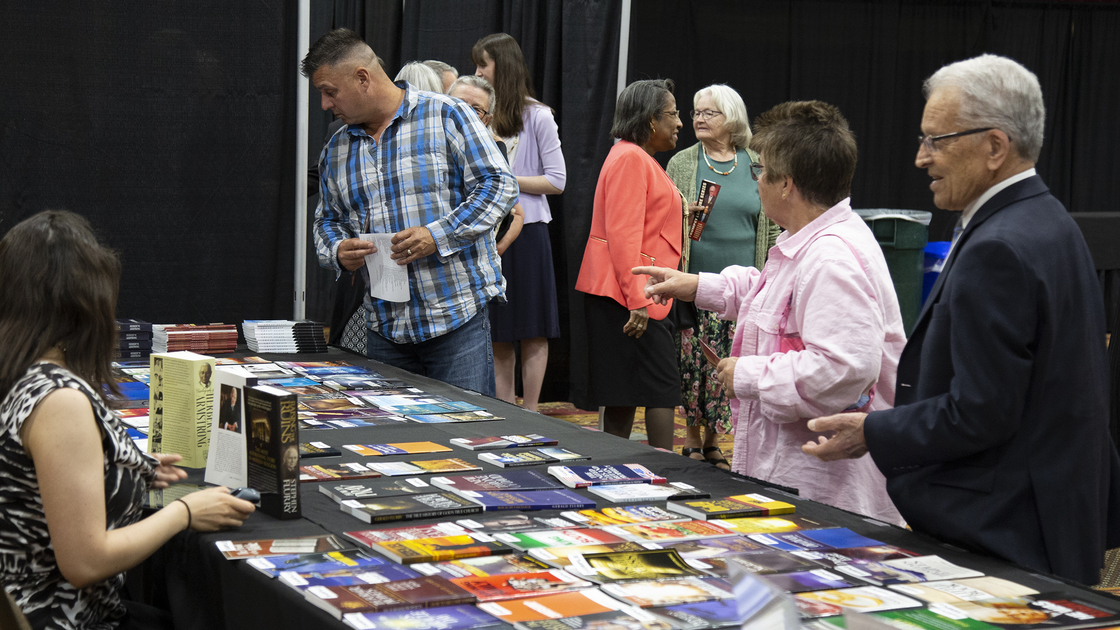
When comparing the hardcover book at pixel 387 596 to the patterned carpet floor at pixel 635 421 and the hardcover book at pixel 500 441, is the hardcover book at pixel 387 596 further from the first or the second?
the patterned carpet floor at pixel 635 421

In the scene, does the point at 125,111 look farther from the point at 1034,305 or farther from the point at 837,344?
the point at 1034,305

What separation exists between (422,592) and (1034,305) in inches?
39.1

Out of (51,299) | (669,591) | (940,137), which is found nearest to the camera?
(669,591)

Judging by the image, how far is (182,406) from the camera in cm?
207

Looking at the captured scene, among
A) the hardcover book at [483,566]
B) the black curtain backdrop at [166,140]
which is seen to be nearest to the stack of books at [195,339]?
the black curtain backdrop at [166,140]

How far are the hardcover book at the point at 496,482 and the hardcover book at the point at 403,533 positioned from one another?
0.21 meters

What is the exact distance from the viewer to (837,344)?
1994mm

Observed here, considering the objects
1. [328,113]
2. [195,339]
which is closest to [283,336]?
[195,339]

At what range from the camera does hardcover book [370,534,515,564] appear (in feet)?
5.02

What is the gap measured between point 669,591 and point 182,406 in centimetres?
111

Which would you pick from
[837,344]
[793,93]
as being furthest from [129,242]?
[793,93]

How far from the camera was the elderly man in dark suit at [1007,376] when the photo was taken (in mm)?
1601

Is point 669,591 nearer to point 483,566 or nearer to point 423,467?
point 483,566

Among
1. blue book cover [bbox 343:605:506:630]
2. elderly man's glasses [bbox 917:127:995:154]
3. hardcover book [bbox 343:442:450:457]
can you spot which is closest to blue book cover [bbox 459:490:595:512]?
hardcover book [bbox 343:442:450:457]
